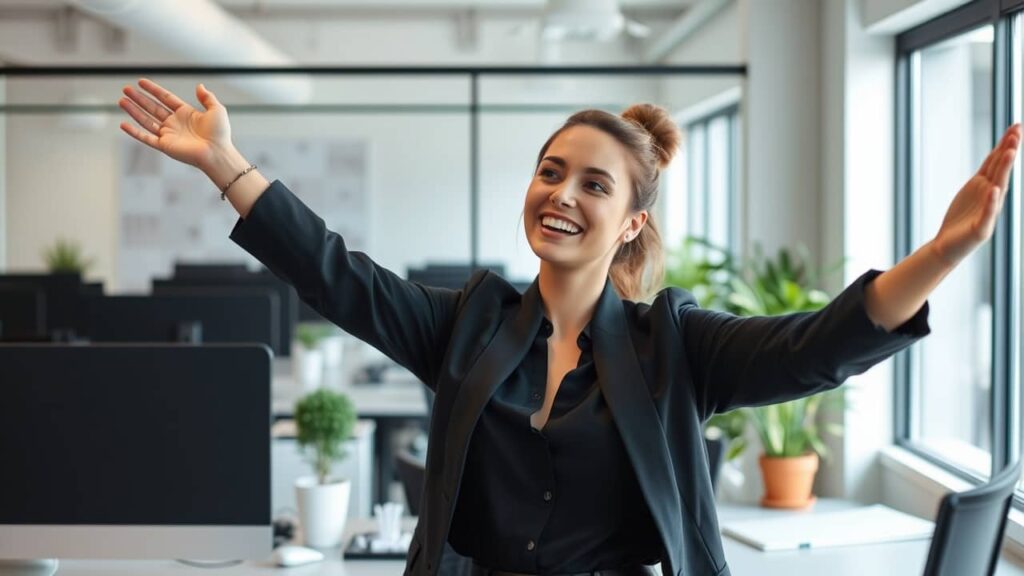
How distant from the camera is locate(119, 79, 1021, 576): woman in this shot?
4.97 feet

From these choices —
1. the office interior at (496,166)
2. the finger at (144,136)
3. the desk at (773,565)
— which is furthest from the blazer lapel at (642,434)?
the office interior at (496,166)

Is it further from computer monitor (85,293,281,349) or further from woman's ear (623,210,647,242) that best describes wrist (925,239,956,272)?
computer monitor (85,293,281,349)

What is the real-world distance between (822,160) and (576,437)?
7.61 ft

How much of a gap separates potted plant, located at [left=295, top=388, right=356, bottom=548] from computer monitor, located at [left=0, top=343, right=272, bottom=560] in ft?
1.65

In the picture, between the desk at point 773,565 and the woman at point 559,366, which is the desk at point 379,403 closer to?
the desk at point 773,565

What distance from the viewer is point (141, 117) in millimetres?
1599

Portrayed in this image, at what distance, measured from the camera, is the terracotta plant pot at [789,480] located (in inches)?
122

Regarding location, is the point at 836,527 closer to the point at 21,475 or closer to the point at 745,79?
the point at 745,79

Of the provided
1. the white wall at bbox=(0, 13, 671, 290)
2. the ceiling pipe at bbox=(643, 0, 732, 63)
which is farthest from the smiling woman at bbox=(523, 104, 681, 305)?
the white wall at bbox=(0, 13, 671, 290)

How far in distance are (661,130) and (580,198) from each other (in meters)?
0.30

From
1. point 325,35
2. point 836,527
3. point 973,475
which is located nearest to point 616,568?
point 836,527

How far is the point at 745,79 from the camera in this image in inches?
143

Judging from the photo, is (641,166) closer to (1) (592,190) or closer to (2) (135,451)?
(1) (592,190)

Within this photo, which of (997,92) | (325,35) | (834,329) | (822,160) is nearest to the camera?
(834,329)
